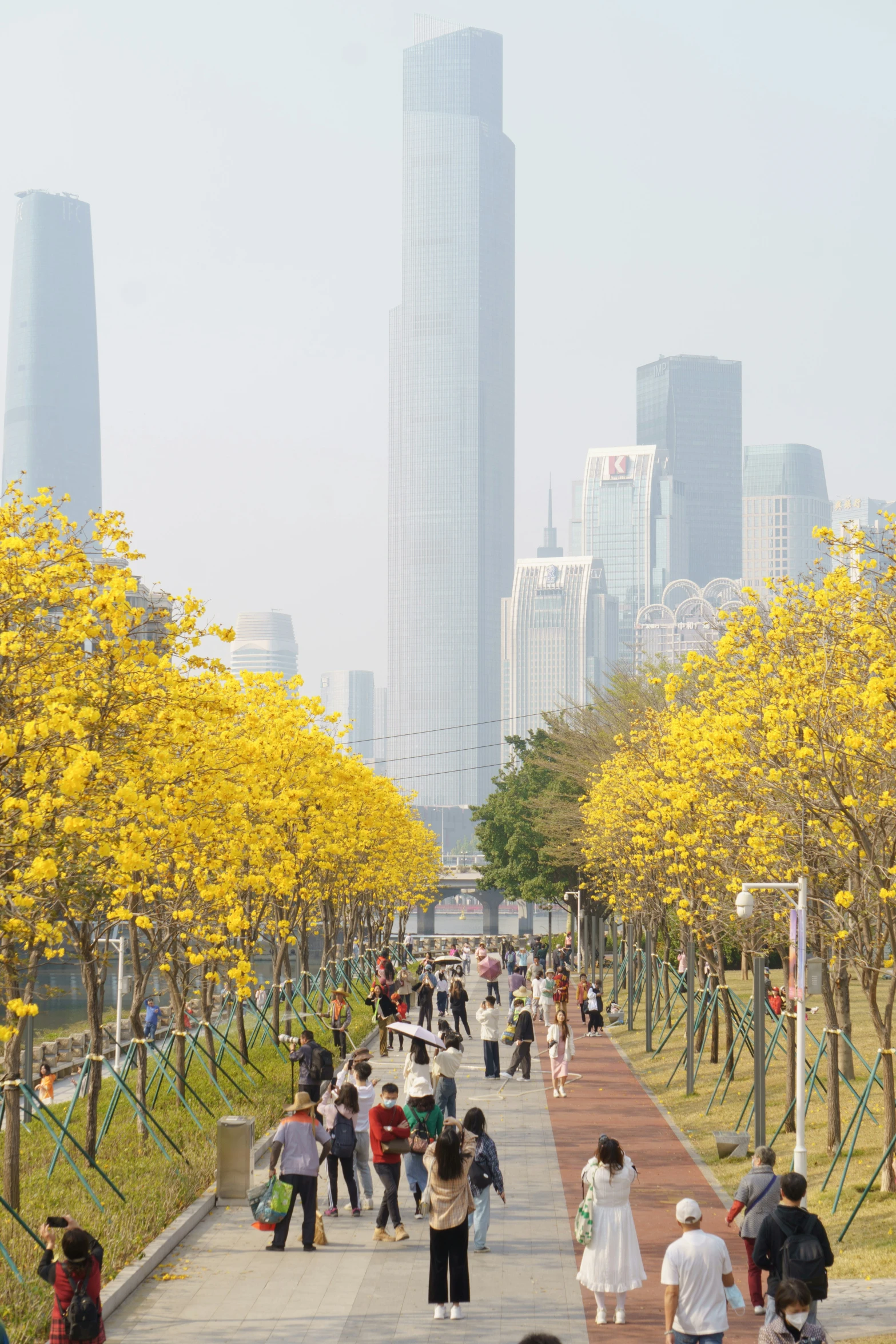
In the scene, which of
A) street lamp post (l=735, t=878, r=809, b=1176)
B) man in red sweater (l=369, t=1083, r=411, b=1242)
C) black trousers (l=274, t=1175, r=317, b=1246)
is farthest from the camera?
man in red sweater (l=369, t=1083, r=411, b=1242)

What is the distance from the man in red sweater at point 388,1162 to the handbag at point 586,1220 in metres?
3.25

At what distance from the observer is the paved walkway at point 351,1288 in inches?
461

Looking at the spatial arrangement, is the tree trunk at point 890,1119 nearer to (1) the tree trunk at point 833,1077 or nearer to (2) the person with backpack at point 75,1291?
(1) the tree trunk at point 833,1077

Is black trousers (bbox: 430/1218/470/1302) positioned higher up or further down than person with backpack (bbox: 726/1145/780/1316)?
further down

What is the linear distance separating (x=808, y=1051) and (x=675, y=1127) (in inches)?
289

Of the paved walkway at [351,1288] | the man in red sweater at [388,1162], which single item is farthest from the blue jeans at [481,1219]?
the man in red sweater at [388,1162]

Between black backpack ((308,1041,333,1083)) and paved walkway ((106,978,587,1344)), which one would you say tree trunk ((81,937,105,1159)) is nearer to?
paved walkway ((106,978,587,1344))

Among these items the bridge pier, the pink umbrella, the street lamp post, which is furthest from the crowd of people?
the bridge pier

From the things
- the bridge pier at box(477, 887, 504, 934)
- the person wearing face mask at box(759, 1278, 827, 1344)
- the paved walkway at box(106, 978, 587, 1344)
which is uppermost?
the person wearing face mask at box(759, 1278, 827, 1344)

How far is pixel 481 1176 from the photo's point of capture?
1369 centimetres

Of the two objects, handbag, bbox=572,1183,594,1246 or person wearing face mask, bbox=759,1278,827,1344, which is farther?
handbag, bbox=572,1183,594,1246

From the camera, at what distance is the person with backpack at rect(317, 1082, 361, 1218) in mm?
16078

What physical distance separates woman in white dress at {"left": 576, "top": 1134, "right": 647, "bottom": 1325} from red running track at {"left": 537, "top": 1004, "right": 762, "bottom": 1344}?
0.93 feet

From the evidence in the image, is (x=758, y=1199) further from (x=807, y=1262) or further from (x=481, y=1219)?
(x=481, y=1219)
